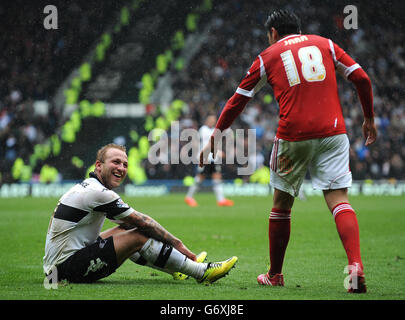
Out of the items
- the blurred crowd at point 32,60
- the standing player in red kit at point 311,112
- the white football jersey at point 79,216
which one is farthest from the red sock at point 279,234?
the blurred crowd at point 32,60

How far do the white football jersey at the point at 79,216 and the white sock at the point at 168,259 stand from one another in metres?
0.32

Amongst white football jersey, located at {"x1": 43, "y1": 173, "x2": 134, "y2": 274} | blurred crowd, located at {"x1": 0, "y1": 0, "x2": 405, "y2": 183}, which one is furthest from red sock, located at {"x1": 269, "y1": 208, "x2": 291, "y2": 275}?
blurred crowd, located at {"x1": 0, "y1": 0, "x2": 405, "y2": 183}

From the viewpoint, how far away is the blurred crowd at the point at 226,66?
20531mm

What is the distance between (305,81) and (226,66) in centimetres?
1873

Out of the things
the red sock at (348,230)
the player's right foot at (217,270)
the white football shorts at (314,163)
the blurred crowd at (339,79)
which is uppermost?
the blurred crowd at (339,79)

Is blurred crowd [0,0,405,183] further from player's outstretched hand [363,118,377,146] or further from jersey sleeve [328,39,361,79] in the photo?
jersey sleeve [328,39,361,79]

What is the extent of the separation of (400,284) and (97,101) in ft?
63.9

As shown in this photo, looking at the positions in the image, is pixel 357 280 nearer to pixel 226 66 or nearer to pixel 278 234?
pixel 278 234

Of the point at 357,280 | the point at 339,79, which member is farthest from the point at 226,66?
the point at 357,280

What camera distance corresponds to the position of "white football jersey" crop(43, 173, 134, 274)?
451 centimetres

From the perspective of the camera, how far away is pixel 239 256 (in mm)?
6797

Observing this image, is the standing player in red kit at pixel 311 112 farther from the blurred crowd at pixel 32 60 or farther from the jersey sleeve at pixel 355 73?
the blurred crowd at pixel 32 60
